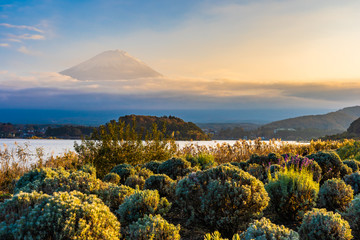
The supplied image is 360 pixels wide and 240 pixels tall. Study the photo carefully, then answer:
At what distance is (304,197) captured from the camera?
5.04 metres

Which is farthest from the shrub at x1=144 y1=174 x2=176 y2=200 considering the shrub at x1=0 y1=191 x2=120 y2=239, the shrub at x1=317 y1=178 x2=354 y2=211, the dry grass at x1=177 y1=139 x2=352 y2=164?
the dry grass at x1=177 y1=139 x2=352 y2=164

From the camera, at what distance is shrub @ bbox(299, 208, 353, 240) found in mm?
3596

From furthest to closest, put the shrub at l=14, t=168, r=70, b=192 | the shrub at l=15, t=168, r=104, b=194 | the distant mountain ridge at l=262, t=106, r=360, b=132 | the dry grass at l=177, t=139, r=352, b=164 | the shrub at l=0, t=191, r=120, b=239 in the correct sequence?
the distant mountain ridge at l=262, t=106, r=360, b=132 < the dry grass at l=177, t=139, r=352, b=164 < the shrub at l=14, t=168, r=70, b=192 < the shrub at l=15, t=168, r=104, b=194 < the shrub at l=0, t=191, r=120, b=239

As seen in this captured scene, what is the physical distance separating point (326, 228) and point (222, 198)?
1382 millimetres

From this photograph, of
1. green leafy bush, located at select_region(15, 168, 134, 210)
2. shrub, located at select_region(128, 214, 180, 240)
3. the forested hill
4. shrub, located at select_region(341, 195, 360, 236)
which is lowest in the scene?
shrub, located at select_region(341, 195, 360, 236)

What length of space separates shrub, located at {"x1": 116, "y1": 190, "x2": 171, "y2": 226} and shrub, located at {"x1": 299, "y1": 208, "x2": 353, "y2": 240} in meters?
2.17

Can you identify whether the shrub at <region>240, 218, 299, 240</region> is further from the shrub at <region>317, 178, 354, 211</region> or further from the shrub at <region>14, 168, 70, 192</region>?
the shrub at <region>14, 168, 70, 192</region>

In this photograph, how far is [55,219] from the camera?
2812 millimetres

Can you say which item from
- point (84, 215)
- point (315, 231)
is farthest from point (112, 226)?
point (315, 231)

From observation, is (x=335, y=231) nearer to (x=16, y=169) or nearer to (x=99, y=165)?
(x=99, y=165)

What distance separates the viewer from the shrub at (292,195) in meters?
4.96

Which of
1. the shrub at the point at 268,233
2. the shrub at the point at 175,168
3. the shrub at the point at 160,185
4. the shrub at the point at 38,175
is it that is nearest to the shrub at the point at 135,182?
the shrub at the point at 160,185

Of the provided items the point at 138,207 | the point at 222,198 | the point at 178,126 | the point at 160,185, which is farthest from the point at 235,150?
the point at 178,126

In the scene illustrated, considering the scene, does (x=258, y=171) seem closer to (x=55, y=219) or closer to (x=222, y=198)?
(x=222, y=198)
